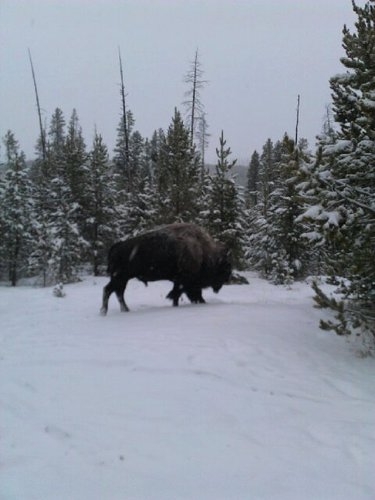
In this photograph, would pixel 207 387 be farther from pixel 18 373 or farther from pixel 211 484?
pixel 18 373

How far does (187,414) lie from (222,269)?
7.13 meters

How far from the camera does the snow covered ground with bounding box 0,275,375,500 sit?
285cm

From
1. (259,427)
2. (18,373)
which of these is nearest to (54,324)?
(18,373)

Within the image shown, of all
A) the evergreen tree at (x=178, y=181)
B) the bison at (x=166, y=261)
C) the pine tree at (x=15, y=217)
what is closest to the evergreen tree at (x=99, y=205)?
the pine tree at (x=15, y=217)

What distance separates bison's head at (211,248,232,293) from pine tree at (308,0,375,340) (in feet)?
12.1

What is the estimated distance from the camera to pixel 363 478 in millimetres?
2998

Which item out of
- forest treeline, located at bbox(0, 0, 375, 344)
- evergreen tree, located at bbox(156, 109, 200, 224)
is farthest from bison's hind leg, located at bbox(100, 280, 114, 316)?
evergreen tree, located at bbox(156, 109, 200, 224)

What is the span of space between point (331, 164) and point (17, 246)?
82.6 ft

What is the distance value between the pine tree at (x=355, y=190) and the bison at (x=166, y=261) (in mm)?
3556

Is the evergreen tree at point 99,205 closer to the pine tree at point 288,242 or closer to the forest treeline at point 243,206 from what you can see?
the forest treeline at point 243,206

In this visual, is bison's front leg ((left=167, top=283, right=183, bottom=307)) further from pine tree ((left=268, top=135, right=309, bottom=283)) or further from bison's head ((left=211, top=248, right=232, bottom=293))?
pine tree ((left=268, top=135, right=309, bottom=283))

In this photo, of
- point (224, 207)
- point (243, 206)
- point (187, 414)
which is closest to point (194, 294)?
point (187, 414)

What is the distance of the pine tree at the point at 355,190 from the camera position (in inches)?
232

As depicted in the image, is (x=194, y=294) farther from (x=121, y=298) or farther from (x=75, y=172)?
(x=75, y=172)
